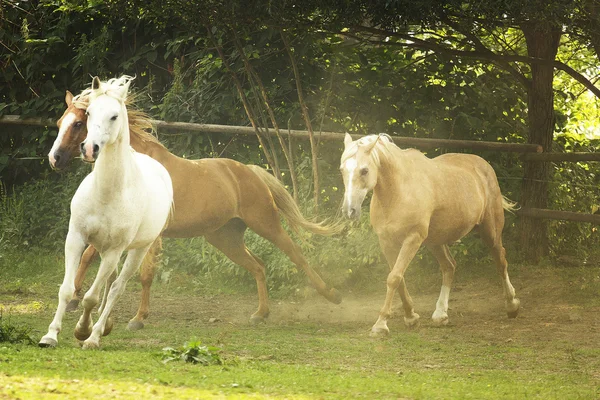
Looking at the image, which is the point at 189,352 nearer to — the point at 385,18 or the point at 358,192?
the point at 358,192

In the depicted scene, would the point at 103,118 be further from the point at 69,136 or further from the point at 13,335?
the point at 13,335

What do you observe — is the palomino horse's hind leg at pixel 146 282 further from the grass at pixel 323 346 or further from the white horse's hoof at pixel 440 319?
the white horse's hoof at pixel 440 319

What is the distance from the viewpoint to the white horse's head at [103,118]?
509cm

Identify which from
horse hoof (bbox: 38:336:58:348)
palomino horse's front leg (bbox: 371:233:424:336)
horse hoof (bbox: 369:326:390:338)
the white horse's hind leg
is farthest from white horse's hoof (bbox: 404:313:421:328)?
horse hoof (bbox: 38:336:58:348)

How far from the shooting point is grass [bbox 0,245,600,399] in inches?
173

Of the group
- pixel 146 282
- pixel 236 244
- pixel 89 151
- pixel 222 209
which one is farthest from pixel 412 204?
pixel 89 151

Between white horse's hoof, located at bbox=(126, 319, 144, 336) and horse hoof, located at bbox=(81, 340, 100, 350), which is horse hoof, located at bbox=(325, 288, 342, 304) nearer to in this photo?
white horse's hoof, located at bbox=(126, 319, 144, 336)

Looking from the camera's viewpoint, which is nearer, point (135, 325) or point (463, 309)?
point (135, 325)

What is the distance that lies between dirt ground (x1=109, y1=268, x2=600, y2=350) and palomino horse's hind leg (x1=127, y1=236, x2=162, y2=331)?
8.6 inches

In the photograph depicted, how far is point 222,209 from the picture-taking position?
769 centimetres

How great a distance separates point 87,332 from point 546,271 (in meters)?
5.43

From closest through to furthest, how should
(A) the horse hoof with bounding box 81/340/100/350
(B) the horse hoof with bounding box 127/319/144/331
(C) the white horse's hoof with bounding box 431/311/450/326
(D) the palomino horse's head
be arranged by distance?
(A) the horse hoof with bounding box 81/340/100/350, (D) the palomino horse's head, (B) the horse hoof with bounding box 127/319/144/331, (C) the white horse's hoof with bounding box 431/311/450/326

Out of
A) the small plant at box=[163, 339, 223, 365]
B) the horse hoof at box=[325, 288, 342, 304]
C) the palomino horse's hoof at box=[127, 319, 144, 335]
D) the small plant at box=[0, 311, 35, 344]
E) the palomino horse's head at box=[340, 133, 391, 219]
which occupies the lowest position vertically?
the palomino horse's hoof at box=[127, 319, 144, 335]

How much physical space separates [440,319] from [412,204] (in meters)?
1.14
